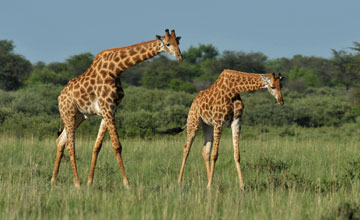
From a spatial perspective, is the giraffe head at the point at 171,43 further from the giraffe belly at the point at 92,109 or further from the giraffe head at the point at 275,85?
the giraffe head at the point at 275,85

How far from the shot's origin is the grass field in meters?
6.41

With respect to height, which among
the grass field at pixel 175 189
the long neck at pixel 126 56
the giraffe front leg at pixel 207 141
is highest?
the long neck at pixel 126 56

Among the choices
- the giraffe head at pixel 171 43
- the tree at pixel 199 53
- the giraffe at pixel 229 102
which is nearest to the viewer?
the giraffe head at pixel 171 43

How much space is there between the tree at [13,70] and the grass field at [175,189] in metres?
33.1

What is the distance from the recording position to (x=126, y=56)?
7.91m

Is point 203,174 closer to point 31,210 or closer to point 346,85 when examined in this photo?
point 31,210

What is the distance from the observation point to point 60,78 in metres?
47.7

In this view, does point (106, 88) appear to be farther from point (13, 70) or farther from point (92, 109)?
point (13, 70)

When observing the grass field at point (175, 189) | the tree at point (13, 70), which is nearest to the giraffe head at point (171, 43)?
the grass field at point (175, 189)

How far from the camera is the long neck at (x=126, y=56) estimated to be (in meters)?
7.74

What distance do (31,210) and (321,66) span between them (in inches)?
2787

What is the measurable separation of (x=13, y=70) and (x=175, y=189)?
4334 cm

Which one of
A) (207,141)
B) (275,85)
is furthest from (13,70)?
(275,85)

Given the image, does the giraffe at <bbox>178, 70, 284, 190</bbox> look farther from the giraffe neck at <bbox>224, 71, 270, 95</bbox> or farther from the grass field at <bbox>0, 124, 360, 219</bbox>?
the grass field at <bbox>0, 124, 360, 219</bbox>
